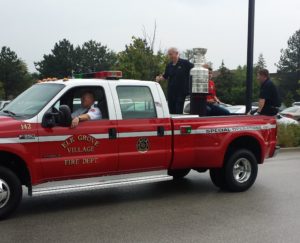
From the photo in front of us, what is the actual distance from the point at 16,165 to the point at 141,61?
79.4ft

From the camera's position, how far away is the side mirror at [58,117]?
253 inches

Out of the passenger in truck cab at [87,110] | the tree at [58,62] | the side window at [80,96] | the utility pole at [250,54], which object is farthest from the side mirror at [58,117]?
the tree at [58,62]

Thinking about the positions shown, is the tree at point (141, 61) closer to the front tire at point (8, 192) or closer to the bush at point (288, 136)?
the bush at point (288, 136)

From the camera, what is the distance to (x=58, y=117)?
21.2ft

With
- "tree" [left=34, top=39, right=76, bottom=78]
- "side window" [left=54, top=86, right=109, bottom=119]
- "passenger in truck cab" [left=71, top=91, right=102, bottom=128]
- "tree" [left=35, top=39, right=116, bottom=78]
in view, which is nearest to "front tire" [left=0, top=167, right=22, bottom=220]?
"passenger in truck cab" [left=71, top=91, right=102, bottom=128]

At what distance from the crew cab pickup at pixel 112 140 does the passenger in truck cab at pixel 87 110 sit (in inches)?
2.6

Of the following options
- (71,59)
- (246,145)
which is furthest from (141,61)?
(71,59)

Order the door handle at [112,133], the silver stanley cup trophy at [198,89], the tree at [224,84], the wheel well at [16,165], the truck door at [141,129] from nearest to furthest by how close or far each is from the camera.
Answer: the wheel well at [16,165]
the door handle at [112,133]
the truck door at [141,129]
the silver stanley cup trophy at [198,89]
the tree at [224,84]

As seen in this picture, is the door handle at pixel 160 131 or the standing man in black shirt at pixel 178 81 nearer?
the door handle at pixel 160 131

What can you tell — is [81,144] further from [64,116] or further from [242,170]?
[242,170]

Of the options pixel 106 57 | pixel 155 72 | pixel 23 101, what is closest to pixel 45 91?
pixel 23 101

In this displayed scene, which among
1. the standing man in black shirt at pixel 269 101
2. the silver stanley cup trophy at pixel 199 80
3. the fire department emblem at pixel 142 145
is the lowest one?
the fire department emblem at pixel 142 145

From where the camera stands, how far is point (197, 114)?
8.73 metres

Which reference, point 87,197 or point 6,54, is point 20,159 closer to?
point 87,197
